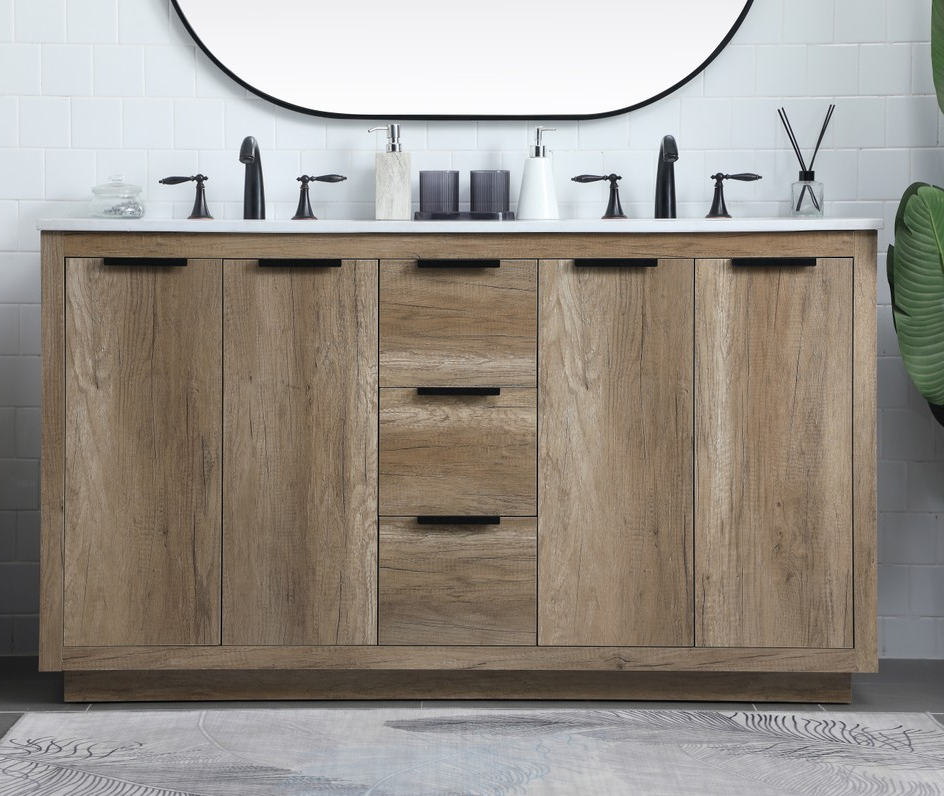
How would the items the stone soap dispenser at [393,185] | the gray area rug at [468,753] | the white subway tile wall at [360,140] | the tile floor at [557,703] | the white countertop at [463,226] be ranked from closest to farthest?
1. the gray area rug at [468,753]
2. the white countertop at [463,226]
3. the tile floor at [557,703]
4. the stone soap dispenser at [393,185]
5. the white subway tile wall at [360,140]

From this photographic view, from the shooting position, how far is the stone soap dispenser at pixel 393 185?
7.83ft

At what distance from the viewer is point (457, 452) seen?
2.08 meters

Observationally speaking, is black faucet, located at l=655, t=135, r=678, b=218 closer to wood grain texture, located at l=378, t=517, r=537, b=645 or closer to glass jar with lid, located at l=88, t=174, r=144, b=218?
wood grain texture, located at l=378, t=517, r=537, b=645

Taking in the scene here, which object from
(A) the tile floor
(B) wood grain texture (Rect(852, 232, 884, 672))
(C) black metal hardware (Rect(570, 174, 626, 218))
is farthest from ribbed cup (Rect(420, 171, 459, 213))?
(A) the tile floor

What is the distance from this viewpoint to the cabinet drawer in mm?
2078

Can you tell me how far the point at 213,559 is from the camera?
209cm

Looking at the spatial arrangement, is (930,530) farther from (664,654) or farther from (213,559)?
(213,559)

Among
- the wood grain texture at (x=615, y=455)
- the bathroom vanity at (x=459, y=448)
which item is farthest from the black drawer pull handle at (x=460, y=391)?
the wood grain texture at (x=615, y=455)

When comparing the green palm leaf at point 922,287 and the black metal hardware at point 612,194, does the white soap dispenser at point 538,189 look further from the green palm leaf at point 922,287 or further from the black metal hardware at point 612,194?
the green palm leaf at point 922,287

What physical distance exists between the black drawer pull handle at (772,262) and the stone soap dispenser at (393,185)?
0.86 meters

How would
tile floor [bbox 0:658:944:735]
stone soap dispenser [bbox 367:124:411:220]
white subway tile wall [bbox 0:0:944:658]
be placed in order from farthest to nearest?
white subway tile wall [bbox 0:0:944:658]
stone soap dispenser [bbox 367:124:411:220]
tile floor [bbox 0:658:944:735]

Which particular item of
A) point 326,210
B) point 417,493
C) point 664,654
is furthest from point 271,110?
point 664,654

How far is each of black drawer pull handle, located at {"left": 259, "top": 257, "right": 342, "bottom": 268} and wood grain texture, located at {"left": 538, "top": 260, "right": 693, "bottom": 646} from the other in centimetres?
48

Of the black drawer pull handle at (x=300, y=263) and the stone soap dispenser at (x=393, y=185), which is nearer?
the black drawer pull handle at (x=300, y=263)
